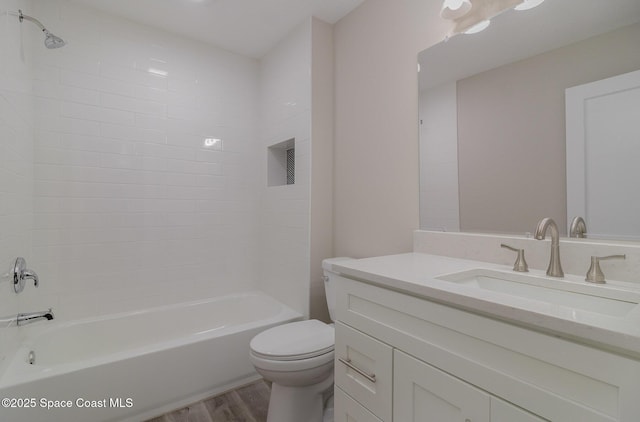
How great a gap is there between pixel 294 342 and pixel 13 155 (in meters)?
1.74

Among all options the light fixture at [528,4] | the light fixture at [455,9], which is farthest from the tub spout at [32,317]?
the light fixture at [528,4]

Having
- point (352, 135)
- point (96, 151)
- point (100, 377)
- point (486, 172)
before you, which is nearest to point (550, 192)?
point (486, 172)

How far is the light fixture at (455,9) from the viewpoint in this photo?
1.33 meters

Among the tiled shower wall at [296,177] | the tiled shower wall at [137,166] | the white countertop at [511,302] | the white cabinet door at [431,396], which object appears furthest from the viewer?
the tiled shower wall at [296,177]

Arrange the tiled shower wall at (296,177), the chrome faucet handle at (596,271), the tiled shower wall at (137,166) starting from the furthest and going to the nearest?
the tiled shower wall at (296,177) → the tiled shower wall at (137,166) → the chrome faucet handle at (596,271)

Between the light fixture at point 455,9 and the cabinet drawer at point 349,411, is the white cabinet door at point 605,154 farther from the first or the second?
the cabinet drawer at point 349,411

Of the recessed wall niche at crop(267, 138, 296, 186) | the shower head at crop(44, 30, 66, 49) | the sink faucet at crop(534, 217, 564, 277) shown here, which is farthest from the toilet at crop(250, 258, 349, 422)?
the shower head at crop(44, 30, 66, 49)

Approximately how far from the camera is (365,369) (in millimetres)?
980

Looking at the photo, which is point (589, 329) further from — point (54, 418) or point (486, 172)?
point (54, 418)

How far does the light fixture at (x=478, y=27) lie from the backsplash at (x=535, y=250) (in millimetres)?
941

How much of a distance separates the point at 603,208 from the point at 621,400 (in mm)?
743

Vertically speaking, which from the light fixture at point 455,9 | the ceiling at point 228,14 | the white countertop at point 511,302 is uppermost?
the ceiling at point 228,14

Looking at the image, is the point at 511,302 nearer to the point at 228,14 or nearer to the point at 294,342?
the point at 294,342

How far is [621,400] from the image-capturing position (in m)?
0.50
